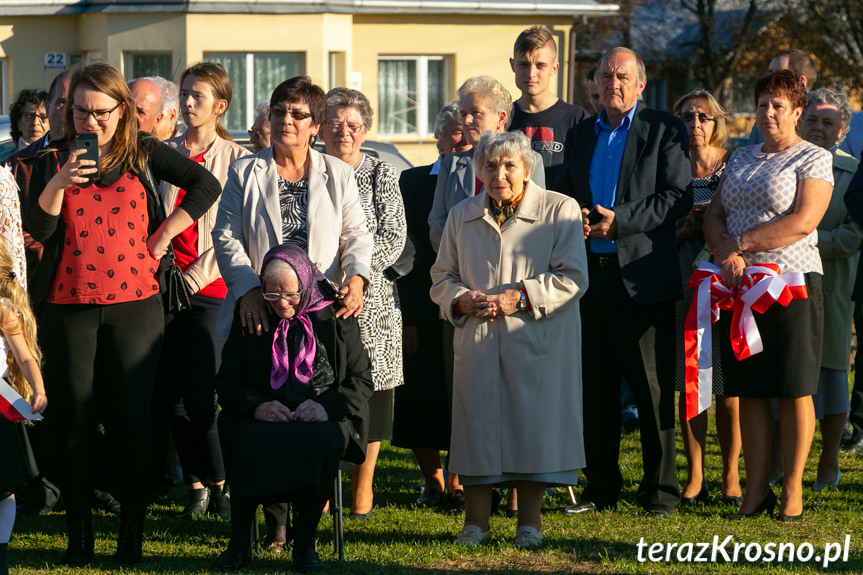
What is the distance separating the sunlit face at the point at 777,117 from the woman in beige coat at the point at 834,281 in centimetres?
110

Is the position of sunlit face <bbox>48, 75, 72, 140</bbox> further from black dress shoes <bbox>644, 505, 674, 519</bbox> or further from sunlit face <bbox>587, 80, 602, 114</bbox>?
black dress shoes <bbox>644, 505, 674, 519</bbox>

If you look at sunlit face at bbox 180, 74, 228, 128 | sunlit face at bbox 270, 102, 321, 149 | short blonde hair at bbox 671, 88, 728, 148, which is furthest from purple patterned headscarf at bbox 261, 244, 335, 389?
short blonde hair at bbox 671, 88, 728, 148

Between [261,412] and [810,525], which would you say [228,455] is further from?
[810,525]

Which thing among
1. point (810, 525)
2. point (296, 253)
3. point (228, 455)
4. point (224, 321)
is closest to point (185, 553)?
point (228, 455)

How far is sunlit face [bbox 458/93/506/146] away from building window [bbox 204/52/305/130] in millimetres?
15576

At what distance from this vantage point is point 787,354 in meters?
5.80

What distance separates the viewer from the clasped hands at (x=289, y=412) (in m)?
5.06

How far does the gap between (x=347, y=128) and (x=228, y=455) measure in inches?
78.4

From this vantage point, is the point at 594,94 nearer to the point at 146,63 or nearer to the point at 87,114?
the point at 87,114

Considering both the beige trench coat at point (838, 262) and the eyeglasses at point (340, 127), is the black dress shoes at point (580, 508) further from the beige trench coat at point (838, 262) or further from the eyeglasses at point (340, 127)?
the eyeglasses at point (340, 127)

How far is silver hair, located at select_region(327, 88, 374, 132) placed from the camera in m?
6.20

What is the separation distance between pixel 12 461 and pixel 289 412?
119cm

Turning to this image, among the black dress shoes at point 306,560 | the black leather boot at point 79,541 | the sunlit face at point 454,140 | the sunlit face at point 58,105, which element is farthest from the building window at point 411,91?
the black dress shoes at point 306,560

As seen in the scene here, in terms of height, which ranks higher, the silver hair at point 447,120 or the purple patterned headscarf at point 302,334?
the silver hair at point 447,120
